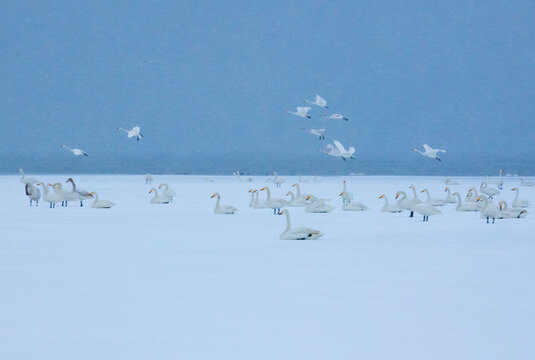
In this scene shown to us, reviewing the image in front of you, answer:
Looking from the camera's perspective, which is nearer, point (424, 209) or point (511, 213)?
point (424, 209)

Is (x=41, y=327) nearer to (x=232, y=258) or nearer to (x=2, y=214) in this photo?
(x=232, y=258)

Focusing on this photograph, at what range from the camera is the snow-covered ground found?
6.09 meters

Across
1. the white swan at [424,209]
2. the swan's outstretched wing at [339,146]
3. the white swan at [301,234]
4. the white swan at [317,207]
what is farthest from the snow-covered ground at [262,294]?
the swan's outstretched wing at [339,146]

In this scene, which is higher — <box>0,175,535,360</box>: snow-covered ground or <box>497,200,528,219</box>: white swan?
<box>0,175,535,360</box>: snow-covered ground

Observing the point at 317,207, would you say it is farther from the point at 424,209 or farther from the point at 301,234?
the point at 301,234

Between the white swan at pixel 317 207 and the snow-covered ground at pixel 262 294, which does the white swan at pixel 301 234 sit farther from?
the white swan at pixel 317 207

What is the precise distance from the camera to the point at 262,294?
26.3ft

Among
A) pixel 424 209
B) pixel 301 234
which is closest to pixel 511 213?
pixel 424 209

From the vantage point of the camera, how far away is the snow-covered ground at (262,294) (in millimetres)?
6094

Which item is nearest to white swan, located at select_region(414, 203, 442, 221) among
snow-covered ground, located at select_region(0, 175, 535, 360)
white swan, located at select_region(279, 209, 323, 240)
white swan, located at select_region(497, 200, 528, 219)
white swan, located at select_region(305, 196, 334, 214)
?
white swan, located at select_region(497, 200, 528, 219)

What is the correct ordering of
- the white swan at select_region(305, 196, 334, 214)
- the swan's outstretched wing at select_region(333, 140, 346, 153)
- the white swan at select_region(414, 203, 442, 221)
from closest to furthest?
the white swan at select_region(414, 203, 442, 221) < the white swan at select_region(305, 196, 334, 214) < the swan's outstretched wing at select_region(333, 140, 346, 153)

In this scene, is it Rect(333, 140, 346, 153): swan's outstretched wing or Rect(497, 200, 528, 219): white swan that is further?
Rect(333, 140, 346, 153): swan's outstretched wing

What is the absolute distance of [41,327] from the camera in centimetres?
653

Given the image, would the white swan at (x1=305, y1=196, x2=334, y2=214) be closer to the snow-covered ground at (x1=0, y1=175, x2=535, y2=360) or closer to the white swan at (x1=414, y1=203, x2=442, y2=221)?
the white swan at (x1=414, y1=203, x2=442, y2=221)
